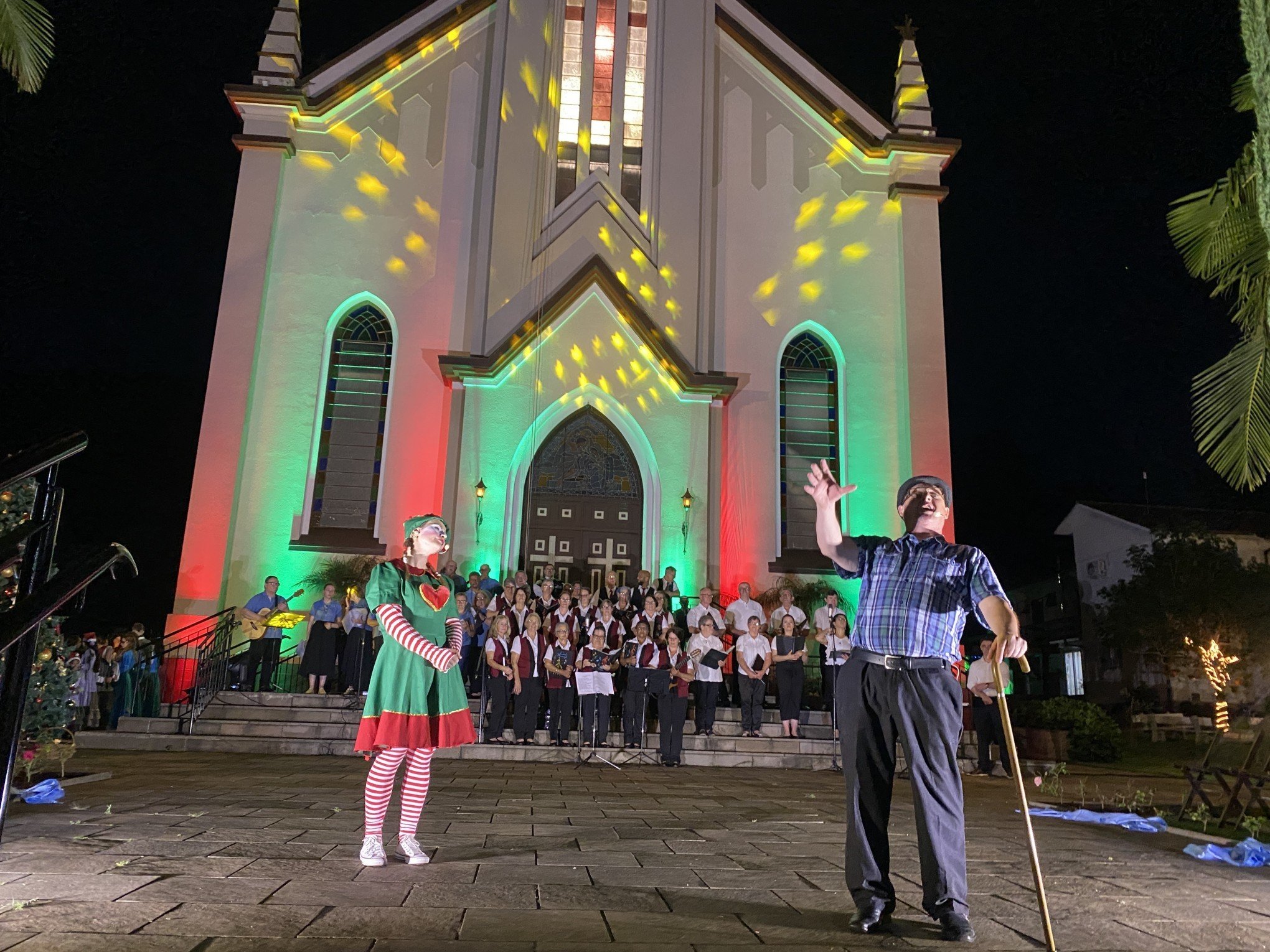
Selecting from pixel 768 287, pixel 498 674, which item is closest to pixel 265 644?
pixel 498 674

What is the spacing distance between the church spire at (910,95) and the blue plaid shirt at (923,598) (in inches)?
657

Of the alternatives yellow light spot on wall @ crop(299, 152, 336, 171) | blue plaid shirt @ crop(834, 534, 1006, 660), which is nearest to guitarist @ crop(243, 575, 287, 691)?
yellow light spot on wall @ crop(299, 152, 336, 171)

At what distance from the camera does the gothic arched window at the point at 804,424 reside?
17812 millimetres

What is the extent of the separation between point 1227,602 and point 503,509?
86.6 ft

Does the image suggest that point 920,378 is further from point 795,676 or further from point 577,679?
point 577,679

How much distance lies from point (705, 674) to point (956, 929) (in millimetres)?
8612

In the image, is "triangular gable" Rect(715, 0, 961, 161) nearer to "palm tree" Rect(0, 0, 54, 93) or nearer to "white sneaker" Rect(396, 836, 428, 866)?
"palm tree" Rect(0, 0, 54, 93)

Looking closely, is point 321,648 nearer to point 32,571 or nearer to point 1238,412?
point 32,571

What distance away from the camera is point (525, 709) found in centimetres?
1174

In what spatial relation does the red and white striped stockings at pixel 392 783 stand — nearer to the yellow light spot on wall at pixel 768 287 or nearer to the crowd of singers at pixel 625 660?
the crowd of singers at pixel 625 660

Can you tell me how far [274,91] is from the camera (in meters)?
17.6

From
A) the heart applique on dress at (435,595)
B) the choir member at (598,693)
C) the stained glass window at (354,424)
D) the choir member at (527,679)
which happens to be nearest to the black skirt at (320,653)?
the choir member at (527,679)

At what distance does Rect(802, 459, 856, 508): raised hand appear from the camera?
4.15 metres

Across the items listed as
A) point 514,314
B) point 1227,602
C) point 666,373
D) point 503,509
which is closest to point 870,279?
point 666,373
